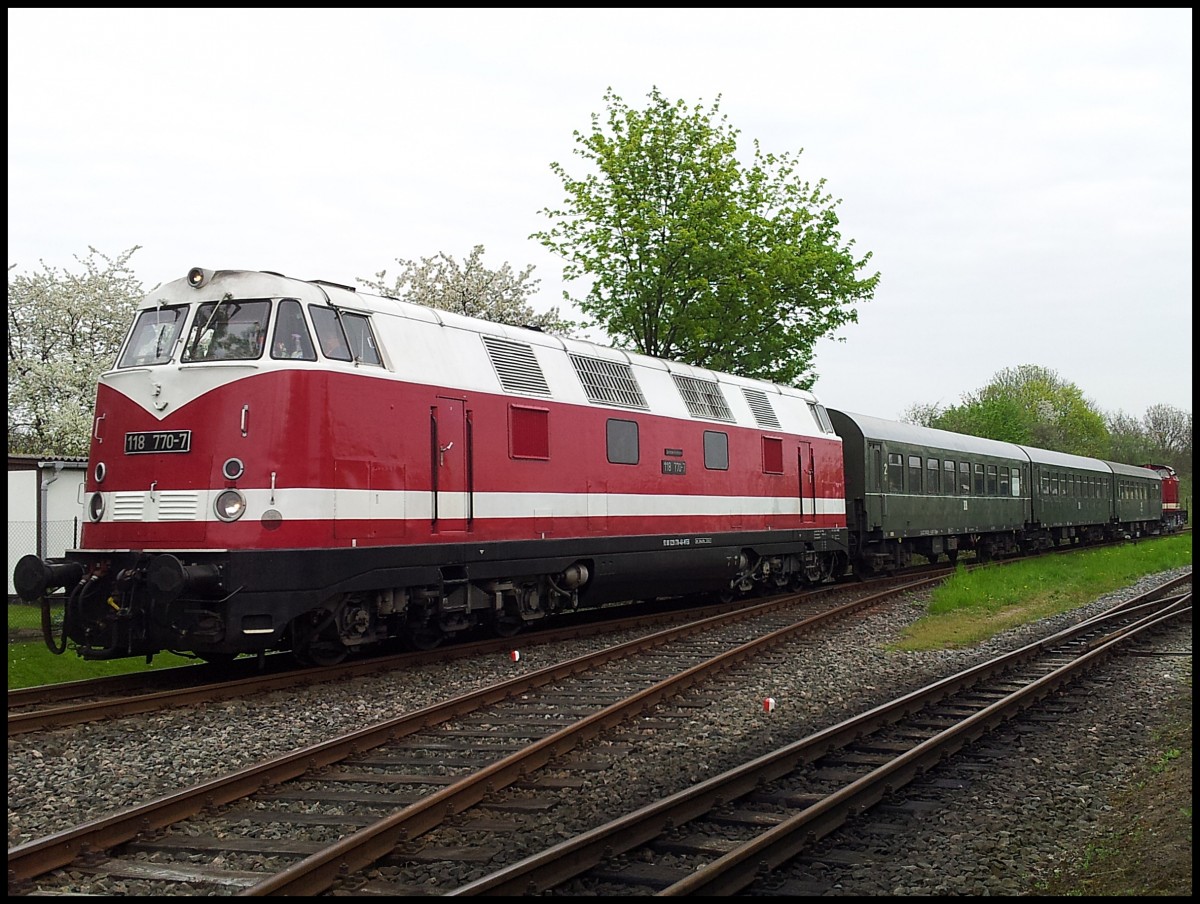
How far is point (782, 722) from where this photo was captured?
9383 millimetres

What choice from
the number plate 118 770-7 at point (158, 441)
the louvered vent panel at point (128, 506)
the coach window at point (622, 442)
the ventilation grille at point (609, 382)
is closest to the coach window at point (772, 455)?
the ventilation grille at point (609, 382)

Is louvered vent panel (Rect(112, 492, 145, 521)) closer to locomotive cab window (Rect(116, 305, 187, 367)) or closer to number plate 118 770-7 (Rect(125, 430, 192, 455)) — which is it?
number plate 118 770-7 (Rect(125, 430, 192, 455))

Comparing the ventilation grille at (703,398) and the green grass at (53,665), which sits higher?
the ventilation grille at (703,398)

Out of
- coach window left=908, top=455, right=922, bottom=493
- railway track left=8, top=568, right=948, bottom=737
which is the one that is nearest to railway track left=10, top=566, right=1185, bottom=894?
railway track left=8, top=568, right=948, bottom=737

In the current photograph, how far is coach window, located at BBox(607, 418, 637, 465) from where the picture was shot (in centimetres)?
1448

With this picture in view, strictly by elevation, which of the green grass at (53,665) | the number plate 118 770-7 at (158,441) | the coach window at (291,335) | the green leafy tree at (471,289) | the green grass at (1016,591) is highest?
the green leafy tree at (471,289)

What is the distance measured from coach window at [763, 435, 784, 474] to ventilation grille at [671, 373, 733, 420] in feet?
3.80

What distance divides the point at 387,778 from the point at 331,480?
372 centimetres

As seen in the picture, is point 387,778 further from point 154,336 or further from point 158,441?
point 154,336

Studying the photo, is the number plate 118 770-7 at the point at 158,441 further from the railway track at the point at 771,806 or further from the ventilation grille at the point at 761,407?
the ventilation grille at the point at 761,407

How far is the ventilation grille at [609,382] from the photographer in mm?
14297

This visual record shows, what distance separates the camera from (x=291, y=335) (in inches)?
409

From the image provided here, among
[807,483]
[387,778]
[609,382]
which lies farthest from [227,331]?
[807,483]

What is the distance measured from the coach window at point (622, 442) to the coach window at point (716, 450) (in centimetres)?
200
